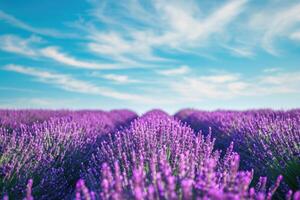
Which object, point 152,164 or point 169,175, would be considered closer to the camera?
point 169,175

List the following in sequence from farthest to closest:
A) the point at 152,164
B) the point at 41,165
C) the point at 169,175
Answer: the point at 41,165 < the point at 152,164 < the point at 169,175

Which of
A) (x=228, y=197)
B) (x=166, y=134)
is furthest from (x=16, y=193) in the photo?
(x=228, y=197)

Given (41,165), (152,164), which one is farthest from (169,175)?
(41,165)

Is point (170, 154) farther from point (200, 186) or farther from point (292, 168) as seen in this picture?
point (200, 186)

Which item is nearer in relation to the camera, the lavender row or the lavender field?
the lavender row

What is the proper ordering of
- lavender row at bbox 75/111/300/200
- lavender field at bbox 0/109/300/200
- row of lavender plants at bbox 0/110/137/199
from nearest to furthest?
lavender row at bbox 75/111/300/200
lavender field at bbox 0/109/300/200
row of lavender plants at bbox 0/110/137/199

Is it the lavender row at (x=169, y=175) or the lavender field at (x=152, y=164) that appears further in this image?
the lavender field at (x=152, y=164)

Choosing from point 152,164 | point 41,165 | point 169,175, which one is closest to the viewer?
point 169,175

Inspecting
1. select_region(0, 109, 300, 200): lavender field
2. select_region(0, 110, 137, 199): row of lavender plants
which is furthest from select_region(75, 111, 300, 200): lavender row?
select_region(0, 110, 137, 199): row of lavender plants

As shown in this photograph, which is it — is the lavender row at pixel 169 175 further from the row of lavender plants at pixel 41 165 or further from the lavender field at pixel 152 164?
the row of lavender plants at pixel 41 165

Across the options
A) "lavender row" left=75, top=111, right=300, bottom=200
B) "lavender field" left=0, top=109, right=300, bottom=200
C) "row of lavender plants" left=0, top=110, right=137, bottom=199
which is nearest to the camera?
"lavender row" left=75, top=111, right=300, bottom=200

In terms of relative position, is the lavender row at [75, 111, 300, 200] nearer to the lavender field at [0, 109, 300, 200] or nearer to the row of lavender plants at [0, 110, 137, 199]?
the lavender field at [0, 109, 300, 200]

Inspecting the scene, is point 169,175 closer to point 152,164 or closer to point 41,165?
point 152,164

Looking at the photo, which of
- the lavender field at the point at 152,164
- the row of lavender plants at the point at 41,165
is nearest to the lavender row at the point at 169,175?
the lavender field at the point at 152,164
